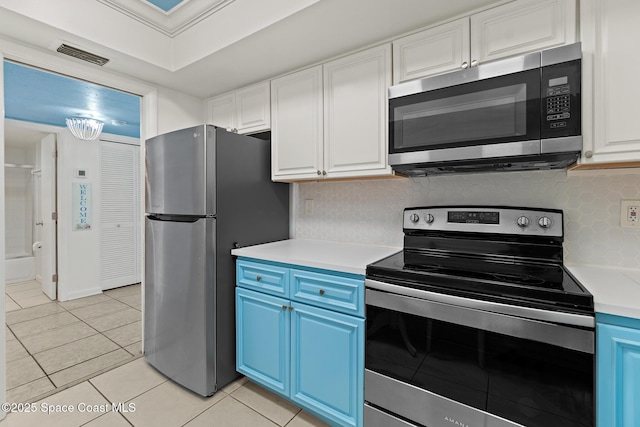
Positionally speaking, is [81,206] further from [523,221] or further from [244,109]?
[523,221]

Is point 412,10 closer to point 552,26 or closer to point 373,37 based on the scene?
point 373,37

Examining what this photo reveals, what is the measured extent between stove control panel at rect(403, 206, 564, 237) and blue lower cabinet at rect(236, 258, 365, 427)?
0.59 metres

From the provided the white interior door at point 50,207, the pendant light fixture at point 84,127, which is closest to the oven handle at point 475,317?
the pendant light fixture at point 84,127

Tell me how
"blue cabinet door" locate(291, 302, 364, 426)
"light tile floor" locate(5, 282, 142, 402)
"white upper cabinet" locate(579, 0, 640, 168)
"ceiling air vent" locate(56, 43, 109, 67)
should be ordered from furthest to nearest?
"light tile floor" locate(5, 282, 142, 402) → "ceiling air vent" locate(56, 43, 109, 67) → "blue cabinet door" locate(291, 302, 364, 426) → "white upper cabinet" locate(579, 0, 640, 168)

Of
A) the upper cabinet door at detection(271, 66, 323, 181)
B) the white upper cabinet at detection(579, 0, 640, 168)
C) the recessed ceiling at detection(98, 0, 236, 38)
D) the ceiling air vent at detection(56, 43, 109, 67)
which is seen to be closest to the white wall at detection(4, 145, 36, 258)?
the ceiling air vent at detection(56, 43, 109, 67)

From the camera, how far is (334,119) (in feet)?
6.18

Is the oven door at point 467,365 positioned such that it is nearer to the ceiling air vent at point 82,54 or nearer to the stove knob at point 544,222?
the stove knob at point 544,222

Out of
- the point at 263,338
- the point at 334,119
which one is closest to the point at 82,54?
the point at 334,119

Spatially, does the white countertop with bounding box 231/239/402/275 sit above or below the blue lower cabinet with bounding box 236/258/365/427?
above

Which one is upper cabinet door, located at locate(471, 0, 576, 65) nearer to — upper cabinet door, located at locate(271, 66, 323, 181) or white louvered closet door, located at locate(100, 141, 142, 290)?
upper cabinet door, located at locate(271, 66, 323, 181)

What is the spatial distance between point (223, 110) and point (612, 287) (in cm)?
268

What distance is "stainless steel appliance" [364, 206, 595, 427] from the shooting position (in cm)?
103

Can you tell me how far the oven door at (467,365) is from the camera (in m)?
1.02

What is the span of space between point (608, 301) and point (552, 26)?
1.14 meters
